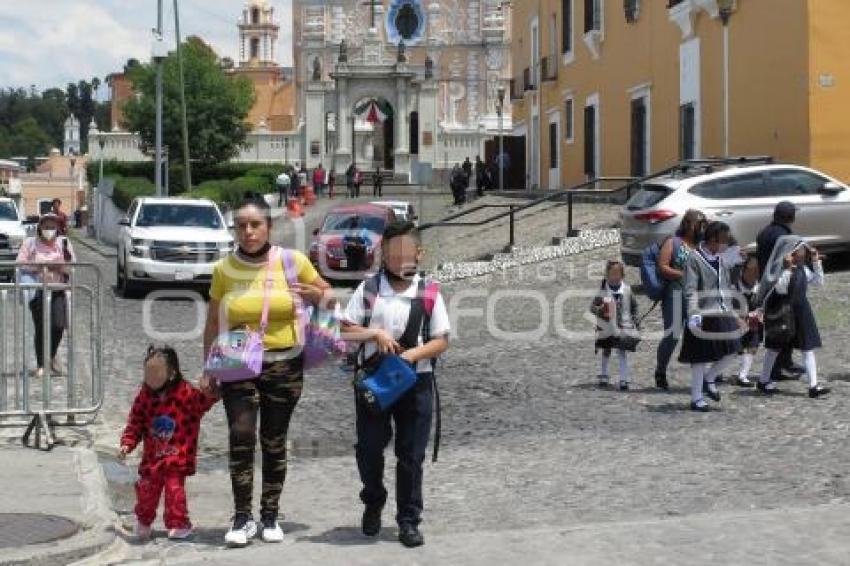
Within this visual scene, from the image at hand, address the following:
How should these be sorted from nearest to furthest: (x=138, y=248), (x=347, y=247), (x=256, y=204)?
(x=256, y=204)
(x=138, y=248)
(x=347, y=247)

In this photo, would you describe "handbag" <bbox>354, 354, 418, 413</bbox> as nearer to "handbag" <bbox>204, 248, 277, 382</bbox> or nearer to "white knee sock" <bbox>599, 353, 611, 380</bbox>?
"handbag" <bbox>204, 248, 277, 382</bbox>

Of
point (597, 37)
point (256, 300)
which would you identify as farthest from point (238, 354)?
point (597, 37)

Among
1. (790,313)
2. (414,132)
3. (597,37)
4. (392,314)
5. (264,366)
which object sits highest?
(597,37)

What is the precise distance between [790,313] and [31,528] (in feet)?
23.0

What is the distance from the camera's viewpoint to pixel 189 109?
71.3 meters

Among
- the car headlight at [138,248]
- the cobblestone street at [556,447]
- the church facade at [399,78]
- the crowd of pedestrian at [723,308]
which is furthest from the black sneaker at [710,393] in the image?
the church facade at [399,78]

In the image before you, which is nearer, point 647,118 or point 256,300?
point 256,300

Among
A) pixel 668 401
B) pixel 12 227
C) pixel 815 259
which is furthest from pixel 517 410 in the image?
pixel 12 227

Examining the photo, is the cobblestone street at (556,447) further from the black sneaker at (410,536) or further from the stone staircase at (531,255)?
the stone staircase at (531,255)

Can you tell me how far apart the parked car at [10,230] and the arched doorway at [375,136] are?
45077mm

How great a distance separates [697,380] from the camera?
1173cm

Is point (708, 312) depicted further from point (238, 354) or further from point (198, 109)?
point (198, 109)

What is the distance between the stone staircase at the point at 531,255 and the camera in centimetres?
2488

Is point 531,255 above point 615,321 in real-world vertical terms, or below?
above
